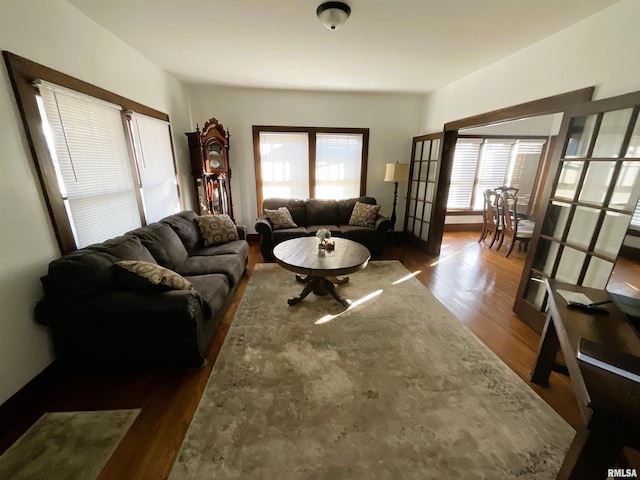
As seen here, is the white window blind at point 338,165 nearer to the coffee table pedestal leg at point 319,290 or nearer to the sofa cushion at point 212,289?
the coffee table pedestal leg at point 319,290

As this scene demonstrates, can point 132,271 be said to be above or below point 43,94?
below

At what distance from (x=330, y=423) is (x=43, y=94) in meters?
2.85

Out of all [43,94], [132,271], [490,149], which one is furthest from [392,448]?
[490,149]

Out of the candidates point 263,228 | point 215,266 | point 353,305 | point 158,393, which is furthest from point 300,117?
point 158,393

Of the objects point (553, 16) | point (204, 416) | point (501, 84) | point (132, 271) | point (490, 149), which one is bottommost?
point (204, 416)

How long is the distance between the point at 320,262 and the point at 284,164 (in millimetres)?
2688

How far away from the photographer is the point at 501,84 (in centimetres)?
279

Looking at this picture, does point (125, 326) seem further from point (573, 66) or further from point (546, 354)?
point (573, 66)

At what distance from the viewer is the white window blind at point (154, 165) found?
2793mm

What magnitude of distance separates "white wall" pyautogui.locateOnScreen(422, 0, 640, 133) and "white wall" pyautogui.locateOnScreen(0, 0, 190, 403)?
391cm

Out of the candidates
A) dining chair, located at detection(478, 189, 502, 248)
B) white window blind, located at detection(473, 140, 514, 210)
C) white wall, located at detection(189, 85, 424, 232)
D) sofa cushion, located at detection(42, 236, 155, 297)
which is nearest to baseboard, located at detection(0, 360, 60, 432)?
sofa cushion, located at detection(42, 236, 155, 297)

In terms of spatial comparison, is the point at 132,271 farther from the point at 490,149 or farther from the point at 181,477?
the point at 490,149

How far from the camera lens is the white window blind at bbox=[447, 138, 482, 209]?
5441 millimetres

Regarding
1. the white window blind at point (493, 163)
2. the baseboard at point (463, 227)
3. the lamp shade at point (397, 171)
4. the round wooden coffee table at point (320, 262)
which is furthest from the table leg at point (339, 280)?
the white window blind at point (493, 163)
